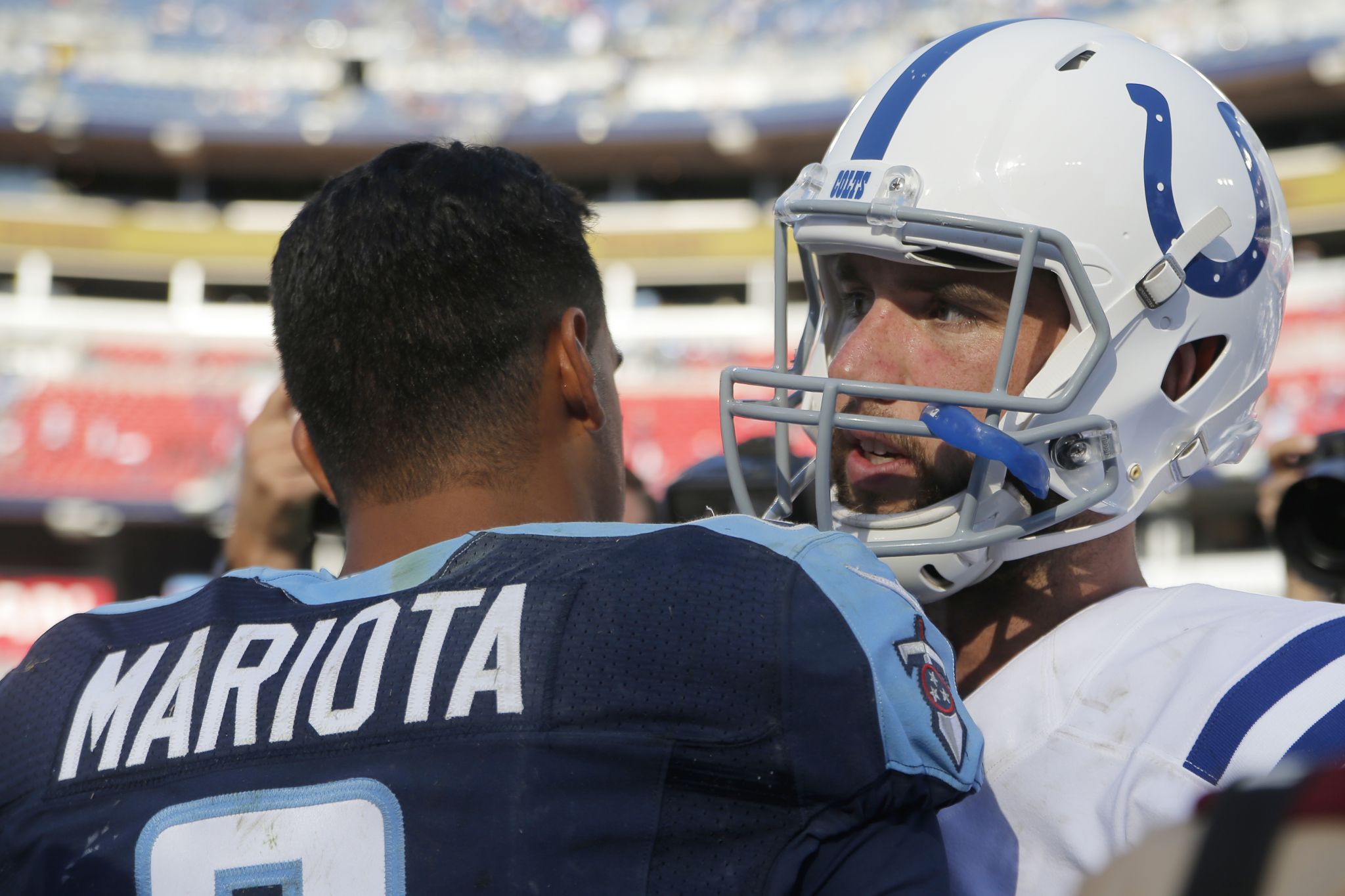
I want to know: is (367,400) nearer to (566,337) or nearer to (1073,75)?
(566,337)

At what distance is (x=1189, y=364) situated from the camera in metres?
A: 1.56

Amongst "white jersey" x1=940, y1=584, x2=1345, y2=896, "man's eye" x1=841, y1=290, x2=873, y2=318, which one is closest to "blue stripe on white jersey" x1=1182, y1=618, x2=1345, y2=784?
"white jersey" x1=940, y1=584, x2=1345, y2=896

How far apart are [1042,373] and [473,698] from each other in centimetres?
79

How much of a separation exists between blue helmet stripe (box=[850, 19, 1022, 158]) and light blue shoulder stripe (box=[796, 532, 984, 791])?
663 millimetres

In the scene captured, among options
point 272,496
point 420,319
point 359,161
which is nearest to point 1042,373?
point 420,319

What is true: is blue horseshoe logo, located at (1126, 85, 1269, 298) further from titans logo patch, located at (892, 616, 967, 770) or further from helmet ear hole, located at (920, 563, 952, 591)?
titans logo patch, located at (892, 616, 967, 770)

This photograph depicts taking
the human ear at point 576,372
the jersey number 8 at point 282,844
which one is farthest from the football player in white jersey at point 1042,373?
the jersey number 8 at point 282,844

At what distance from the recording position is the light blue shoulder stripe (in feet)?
3.25

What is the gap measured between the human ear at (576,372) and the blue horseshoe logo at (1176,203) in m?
0.68

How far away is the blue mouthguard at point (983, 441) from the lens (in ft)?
4.48

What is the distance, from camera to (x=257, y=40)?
1753 centimetres

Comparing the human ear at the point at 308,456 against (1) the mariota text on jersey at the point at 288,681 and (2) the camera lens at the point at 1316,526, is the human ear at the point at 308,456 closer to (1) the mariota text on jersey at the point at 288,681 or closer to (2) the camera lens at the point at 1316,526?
(1) the mariota text on jersey at the point at 288,681

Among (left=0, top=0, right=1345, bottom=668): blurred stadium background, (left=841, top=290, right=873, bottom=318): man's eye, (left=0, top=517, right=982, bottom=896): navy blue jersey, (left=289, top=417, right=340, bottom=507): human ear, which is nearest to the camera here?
(left=0, top=517, right=982, bottom=896): navy blue jersey

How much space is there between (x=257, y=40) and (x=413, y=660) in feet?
60.1
